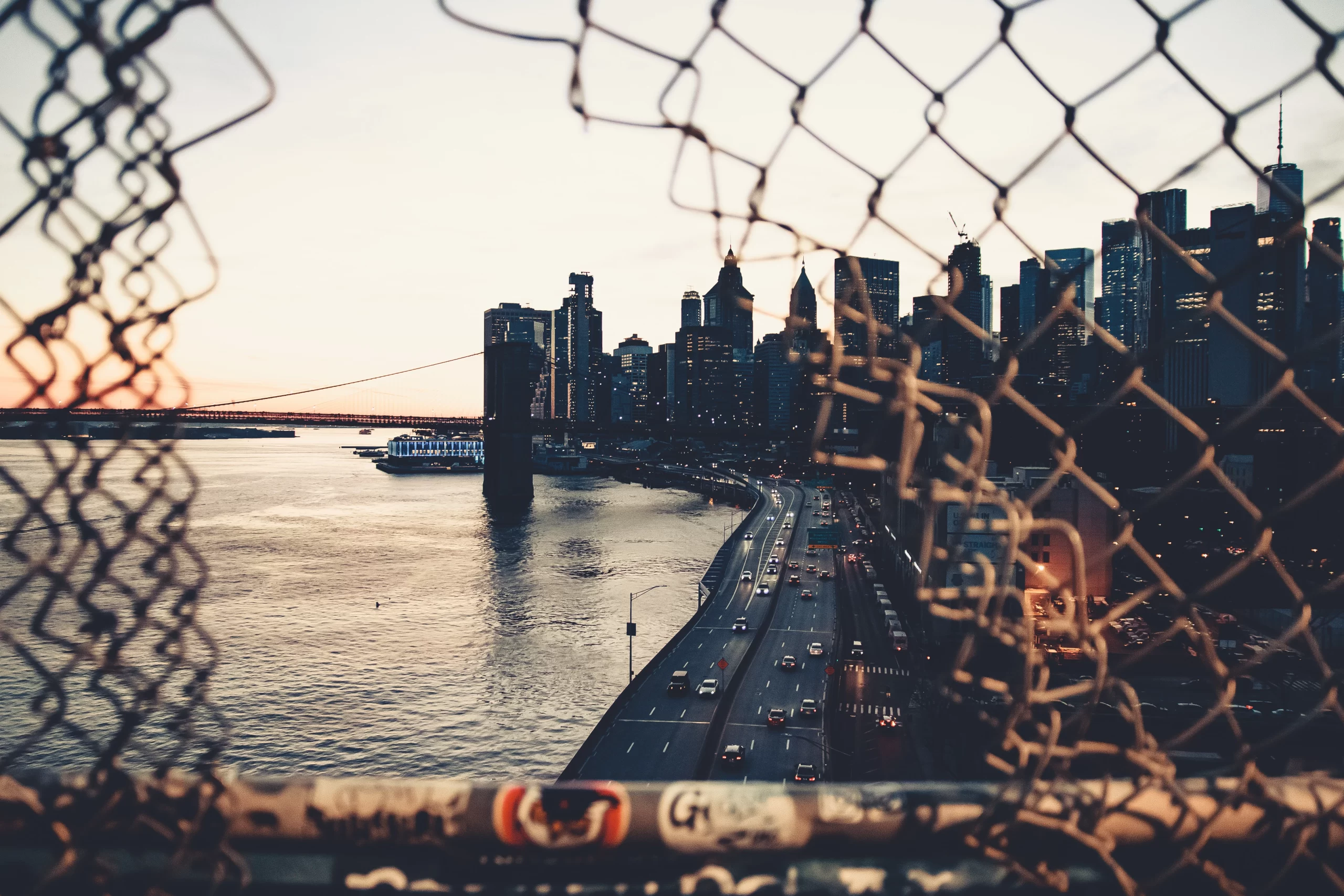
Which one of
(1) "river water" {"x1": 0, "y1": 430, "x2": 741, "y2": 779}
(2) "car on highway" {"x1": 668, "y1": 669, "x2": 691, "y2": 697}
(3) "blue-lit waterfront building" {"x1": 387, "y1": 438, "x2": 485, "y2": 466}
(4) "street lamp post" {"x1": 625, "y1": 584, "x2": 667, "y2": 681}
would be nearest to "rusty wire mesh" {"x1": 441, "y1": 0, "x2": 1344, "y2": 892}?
(1) "river water" {"x1": 0, "y1": 430, "x2": 741, "y2": 779}

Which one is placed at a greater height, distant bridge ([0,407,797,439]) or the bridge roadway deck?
distant bridge ([0,407,797,439])

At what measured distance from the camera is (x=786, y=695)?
17250 millimetres

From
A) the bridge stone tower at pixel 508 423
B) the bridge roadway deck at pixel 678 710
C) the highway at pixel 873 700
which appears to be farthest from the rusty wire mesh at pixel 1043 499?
the bridge stone tower at pixel 508 423

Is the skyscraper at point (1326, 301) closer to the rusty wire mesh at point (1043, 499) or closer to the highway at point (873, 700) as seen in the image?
the rusty wire mesh at point (1043, 499)

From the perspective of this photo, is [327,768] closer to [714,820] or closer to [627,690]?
[627,690]

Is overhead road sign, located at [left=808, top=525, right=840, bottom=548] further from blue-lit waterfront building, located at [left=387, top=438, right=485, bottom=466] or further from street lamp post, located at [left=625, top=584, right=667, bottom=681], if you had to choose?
blue-lit waterfront building, located at [left=387, top=438, right=485, bottom=466]

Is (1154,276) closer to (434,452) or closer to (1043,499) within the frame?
(1043,499)

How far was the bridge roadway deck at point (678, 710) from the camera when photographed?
13.1 m

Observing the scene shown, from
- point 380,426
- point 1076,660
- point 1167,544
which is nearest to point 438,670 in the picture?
point 1076,660

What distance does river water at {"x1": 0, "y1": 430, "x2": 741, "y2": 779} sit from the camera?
1418 cm

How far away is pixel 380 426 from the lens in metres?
49.2

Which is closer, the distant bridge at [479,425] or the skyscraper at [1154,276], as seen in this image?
the skyscraper at [1154,276]

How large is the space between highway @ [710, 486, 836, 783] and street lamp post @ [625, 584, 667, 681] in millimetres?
2583

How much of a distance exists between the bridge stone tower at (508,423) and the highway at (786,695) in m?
28.9
